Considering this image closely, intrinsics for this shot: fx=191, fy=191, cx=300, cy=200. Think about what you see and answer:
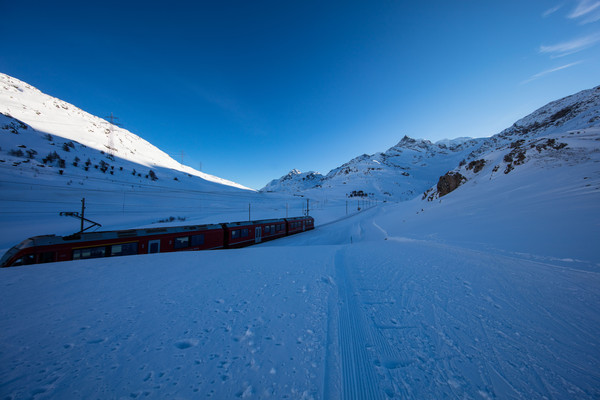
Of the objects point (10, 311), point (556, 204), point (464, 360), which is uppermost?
point (556, 204)

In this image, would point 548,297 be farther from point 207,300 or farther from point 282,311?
point 207,300

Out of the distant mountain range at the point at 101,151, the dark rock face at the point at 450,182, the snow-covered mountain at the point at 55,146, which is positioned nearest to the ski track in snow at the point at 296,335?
the distant mountain range at the point at 101,151

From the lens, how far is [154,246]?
406 inches

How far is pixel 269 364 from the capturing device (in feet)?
7.84

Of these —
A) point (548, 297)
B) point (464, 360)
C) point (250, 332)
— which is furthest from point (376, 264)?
point (250, 332)

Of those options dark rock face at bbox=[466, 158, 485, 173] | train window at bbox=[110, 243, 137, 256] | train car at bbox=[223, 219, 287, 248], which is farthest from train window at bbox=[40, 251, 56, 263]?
dark rock face at bbox=[466, 158, 485, 173]

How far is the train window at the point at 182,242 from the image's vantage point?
1132cm

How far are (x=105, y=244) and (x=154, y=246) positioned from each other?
191 cm

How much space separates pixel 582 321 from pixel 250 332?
17.9 feet

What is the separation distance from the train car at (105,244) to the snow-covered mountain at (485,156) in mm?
27312

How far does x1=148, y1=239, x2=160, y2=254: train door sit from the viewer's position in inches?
398

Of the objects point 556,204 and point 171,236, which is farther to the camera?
point 171,236

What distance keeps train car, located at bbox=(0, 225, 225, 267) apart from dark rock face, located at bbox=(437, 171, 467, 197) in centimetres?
2869

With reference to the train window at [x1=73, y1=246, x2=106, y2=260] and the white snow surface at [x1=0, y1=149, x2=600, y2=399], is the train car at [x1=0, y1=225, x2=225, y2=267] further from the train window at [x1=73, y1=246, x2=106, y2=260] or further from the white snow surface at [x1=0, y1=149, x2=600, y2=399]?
the white snow surface at [x1=0, y1=149, x2=600, y2=399]
